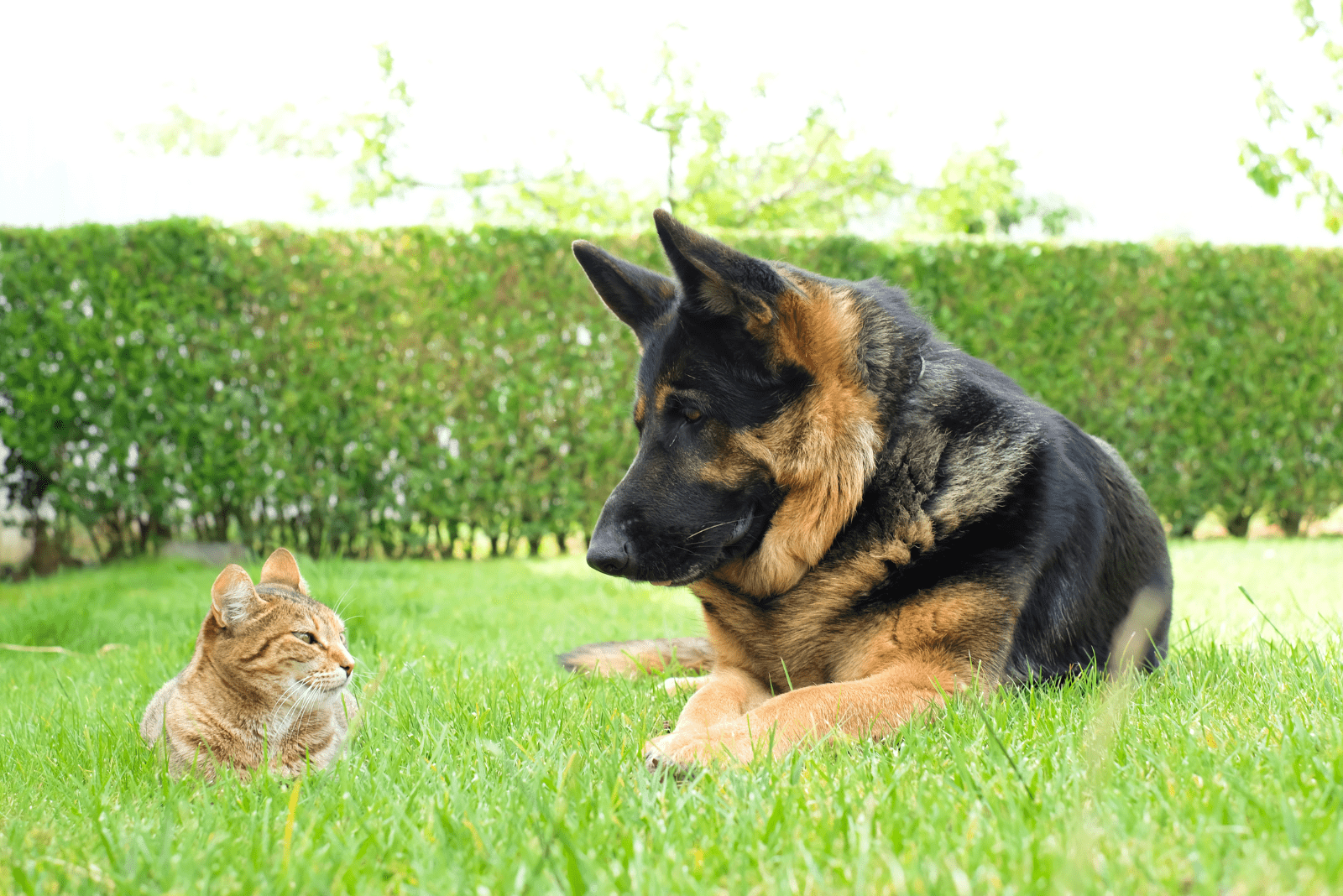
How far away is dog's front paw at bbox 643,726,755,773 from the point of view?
2.06 meters

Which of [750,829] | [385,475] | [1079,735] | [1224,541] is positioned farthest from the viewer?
[1224,541]

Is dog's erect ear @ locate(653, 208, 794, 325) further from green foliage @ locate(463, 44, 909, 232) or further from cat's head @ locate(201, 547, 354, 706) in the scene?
green foliage @ locate(463, 44, 909, 232)

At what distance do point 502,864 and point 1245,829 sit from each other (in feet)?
4.14

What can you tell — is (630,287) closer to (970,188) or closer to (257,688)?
(257,688)

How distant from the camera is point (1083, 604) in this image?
2797mm

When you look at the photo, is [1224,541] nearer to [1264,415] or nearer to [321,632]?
[1264,415]

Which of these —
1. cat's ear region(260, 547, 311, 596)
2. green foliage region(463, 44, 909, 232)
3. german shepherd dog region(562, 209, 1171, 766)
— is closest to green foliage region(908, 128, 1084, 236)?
green foliage region(463, 44, 909, 232)

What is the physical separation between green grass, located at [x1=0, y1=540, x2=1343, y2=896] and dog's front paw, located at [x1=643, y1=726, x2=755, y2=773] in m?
0.07

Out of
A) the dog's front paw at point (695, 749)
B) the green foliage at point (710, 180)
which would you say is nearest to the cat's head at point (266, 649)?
the dog's front paw at point (695, 749)

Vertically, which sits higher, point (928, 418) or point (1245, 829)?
point (928, 418)

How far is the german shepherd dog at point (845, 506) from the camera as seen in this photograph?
8.41 ft

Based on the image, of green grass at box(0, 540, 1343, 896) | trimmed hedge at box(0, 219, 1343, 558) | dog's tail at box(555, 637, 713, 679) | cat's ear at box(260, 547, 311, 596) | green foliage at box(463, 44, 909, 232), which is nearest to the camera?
green grass at box(0, 540, 1343, 896)

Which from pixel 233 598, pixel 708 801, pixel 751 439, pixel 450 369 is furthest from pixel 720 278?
pixel 450 369

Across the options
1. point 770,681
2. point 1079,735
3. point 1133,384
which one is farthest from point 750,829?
point 1133,384
